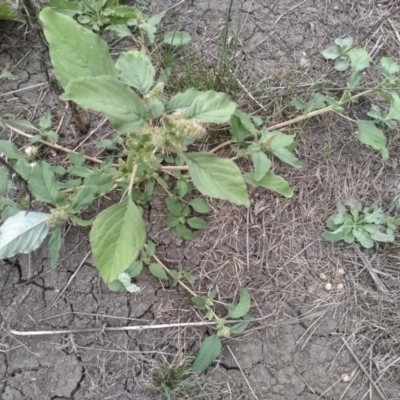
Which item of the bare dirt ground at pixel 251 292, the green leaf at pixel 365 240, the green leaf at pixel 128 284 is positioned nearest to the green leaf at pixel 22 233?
the bare dirt ground at pixel 251 292

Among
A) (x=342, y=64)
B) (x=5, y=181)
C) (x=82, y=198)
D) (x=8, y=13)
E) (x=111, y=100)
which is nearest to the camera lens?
(x=111, y=100)

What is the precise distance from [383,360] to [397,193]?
0.70m

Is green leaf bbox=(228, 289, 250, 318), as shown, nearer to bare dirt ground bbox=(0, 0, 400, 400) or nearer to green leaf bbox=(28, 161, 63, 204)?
bare dirt ground bbox=(0, 0, 400, 400)

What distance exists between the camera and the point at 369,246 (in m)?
1.92

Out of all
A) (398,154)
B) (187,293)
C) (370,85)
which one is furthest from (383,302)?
(370,85)

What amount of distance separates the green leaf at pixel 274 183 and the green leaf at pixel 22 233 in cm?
75

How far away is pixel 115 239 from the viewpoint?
134 centimetres

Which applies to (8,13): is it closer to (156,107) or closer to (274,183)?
(156,107)

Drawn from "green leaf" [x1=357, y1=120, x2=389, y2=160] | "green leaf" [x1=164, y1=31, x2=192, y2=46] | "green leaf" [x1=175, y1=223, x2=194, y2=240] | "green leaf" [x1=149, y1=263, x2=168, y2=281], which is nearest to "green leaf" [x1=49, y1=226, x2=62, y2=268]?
"green leaf" [x1=149, y1=263, x2=168, y2=281]

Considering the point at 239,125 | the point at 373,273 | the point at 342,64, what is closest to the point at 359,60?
the point at 342,64

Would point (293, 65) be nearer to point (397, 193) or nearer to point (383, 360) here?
point (397, 193)

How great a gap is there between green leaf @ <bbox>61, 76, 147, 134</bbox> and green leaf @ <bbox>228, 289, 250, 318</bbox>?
2.72 ft

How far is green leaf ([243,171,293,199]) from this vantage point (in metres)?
1.72

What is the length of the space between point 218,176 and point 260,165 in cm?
41
